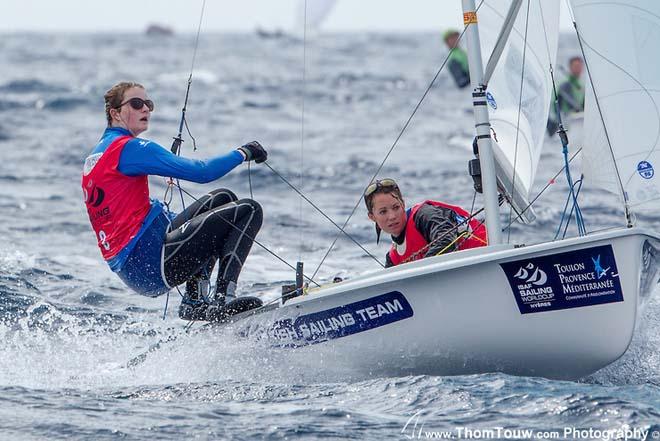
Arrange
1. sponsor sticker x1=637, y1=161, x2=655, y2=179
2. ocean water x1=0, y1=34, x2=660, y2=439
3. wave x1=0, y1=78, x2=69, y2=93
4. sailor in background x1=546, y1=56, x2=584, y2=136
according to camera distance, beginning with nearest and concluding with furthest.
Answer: ocean water x1=0, y1=34, x2=660, y2=439, sponsor sticker x1=637, y1=161, x2=655, y2=179, sailor in background x1=546, y1=56, x2=584, y2=136, wave x1=0, y1=78, x2=69, y2=93

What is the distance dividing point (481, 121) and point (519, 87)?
0.58m

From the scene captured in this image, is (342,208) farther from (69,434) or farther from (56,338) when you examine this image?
(69,434)

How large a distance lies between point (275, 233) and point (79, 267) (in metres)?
1.64

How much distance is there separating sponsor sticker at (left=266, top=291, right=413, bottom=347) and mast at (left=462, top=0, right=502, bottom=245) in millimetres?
431

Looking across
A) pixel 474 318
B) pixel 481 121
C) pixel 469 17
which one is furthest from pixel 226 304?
pixel 469 17

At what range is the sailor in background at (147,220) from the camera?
4.48 metres

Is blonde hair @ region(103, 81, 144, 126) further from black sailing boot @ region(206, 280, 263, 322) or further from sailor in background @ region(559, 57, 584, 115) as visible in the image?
sailor in background @ region(559, 57, 584, 115)

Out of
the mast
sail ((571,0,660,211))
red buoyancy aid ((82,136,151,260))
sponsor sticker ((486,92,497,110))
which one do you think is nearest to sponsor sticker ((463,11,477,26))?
the mast

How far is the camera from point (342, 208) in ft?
30.4

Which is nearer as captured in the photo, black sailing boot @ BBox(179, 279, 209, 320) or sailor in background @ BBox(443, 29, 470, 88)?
black sailing boot @ BBox(179, 279, 209, 320)

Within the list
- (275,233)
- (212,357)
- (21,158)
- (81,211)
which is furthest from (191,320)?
(21,158)

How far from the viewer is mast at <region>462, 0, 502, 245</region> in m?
4.17

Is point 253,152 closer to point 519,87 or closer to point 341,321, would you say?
point 341,321

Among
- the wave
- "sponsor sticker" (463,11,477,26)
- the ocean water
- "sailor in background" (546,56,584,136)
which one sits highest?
the wave
